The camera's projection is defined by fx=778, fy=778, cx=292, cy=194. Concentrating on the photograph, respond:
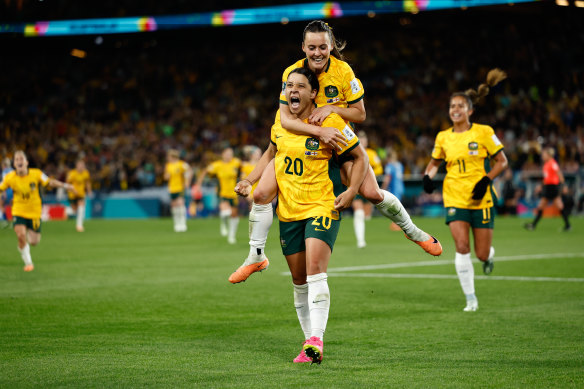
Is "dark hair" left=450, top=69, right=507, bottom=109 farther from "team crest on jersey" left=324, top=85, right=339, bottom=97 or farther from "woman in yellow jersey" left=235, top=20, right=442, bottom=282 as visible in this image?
"team crest on jersey" left=324, top=85, right=339, bottom=97

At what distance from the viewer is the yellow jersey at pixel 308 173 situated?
627 centimetres

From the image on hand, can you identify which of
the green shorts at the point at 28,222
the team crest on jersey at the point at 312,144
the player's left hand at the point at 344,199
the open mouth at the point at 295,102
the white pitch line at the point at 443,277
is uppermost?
the open mouth at the point at 295,102

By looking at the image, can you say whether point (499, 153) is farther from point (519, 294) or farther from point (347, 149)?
point (347, 149)

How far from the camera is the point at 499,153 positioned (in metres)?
9.69

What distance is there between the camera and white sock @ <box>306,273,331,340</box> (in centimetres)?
620

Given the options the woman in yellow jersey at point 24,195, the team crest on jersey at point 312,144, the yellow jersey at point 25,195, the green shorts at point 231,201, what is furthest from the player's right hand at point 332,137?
the green shorts at point 231,201

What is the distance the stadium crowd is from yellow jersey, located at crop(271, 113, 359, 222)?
27.2m

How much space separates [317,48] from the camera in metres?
6.34

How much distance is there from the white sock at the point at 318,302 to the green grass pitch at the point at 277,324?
324mm

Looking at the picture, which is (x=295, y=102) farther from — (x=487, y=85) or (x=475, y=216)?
(x=487, y=85)

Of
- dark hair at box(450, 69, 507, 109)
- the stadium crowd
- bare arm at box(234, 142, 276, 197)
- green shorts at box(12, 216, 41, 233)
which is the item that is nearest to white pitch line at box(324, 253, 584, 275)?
dark hair at box(450, 69, 507, 109)

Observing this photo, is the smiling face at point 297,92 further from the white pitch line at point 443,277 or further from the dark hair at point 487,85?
the white pitch line at point 443,277

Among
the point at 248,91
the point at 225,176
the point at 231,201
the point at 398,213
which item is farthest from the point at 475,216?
the point at 248,91

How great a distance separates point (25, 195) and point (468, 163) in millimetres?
8651
